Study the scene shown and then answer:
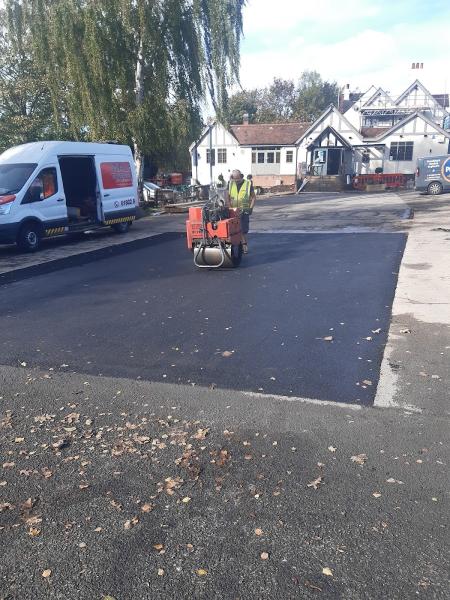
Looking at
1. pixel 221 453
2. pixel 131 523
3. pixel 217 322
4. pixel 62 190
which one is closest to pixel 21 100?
pixel 62 190

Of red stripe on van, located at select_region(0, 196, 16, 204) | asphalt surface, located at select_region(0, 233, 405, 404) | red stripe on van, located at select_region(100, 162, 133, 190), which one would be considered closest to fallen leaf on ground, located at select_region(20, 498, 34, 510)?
asphalt surface, located at select_region(0, 233, 405, 404)

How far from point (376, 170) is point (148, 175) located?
21.6m

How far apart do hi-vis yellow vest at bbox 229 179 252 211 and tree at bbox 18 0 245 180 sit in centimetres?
1364

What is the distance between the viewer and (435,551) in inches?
115

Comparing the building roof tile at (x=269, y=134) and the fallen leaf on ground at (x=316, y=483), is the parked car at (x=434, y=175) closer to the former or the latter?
the building roof tile at (x=269, y=134)

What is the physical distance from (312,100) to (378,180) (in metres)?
45.7

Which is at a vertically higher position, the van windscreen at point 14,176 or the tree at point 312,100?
the tree at point 312,100

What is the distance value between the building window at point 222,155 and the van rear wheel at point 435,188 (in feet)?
76.5

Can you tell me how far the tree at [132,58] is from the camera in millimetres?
22125

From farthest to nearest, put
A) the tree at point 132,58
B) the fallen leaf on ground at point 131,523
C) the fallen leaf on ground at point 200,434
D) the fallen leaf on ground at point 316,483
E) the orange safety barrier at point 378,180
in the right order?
the orange safety barrier at point 378,180 < the tree at point 132,58 < the fallen leaf on ground at point 200,434 < the fallen leaf on ground at point 316,483 < the fallen leaf on ground at point 131,523

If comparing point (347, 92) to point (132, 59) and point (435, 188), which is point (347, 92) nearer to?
point (435, 188)

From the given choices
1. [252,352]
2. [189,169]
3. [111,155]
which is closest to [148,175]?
[189,169]

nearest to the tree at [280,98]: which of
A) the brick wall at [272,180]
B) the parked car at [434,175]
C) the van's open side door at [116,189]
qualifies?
the brick wall at [272,180]

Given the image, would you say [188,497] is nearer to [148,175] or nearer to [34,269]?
[34,269]
